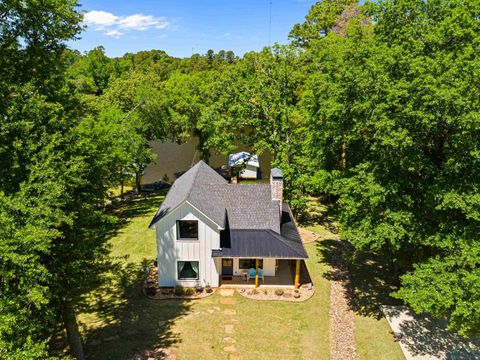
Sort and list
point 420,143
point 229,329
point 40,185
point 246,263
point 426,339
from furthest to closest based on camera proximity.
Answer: point 246,263
point 229,329
point 426,339
point 420,143
point 40,185

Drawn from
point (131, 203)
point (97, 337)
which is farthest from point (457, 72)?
point (131, 203)

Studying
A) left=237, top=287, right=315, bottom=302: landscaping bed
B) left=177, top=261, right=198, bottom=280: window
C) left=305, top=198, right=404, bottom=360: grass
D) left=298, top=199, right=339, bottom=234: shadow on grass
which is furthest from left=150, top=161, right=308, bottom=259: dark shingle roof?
left=298, top=199, right=339, bottom=234: shadow on grass

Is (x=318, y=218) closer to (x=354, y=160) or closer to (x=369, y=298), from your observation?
(x=369, y=298)

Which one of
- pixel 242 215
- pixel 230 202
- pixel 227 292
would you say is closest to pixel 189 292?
pixel 227 292

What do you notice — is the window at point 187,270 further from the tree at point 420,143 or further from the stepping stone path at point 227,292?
the tree at point 420,143

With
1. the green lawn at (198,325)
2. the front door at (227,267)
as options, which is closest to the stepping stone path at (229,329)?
the green lawn at (198,325)

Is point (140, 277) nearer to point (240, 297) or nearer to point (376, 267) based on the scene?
point (240, 297)

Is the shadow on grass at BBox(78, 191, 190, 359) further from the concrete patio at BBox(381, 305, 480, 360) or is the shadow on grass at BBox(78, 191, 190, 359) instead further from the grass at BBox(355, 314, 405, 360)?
the concrete patio at BBox(381, 305, 480, 360)
